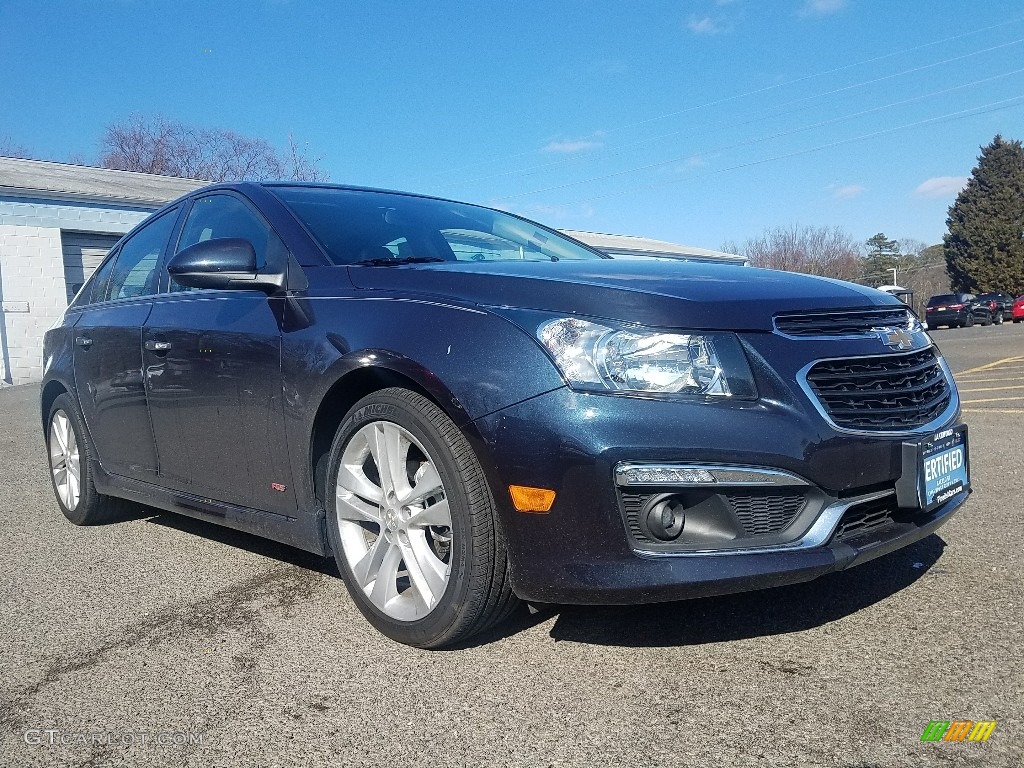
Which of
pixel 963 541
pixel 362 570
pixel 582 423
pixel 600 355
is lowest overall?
pixel 963 541

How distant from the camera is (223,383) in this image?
3.29m

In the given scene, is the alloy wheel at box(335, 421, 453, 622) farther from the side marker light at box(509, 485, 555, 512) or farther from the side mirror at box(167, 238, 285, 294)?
the side mirror at box(167, 238, 285, 294)

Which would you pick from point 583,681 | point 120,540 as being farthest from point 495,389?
point 120,540

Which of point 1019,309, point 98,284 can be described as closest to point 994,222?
point 1019,309

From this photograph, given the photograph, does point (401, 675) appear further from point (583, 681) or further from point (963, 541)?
point (963, 541)

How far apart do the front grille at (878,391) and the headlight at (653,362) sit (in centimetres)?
23

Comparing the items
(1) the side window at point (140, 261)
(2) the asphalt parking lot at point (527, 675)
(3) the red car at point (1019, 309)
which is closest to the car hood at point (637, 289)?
(2) the asphalt parking lot at point (527, 675)

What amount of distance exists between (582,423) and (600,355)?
0.19m

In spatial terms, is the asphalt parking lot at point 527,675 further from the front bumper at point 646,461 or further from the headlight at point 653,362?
the headlight at point 653,362

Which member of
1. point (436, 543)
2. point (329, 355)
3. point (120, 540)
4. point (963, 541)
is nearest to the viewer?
point (436, 543)

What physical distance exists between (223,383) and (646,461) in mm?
1762

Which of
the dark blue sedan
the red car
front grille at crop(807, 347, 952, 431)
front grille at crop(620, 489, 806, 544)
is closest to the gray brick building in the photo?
the dark blue sedan

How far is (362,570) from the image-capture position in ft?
9.30

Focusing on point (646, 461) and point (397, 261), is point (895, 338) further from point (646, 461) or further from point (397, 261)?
point (397, 261)
